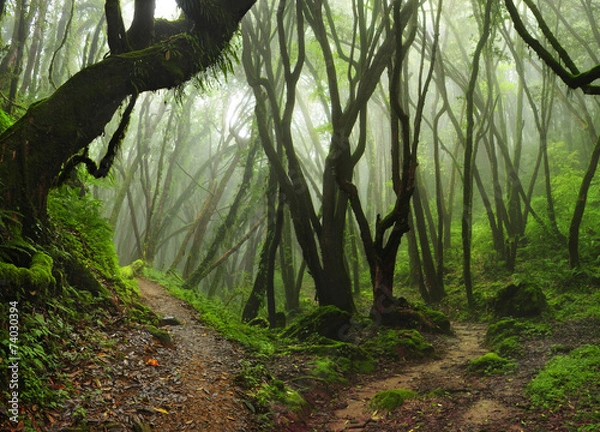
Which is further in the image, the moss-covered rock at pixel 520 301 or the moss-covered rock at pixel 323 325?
the moss-covered rock at pixel 520 301

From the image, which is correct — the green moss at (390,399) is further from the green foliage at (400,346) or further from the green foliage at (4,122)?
the green foliage at (4,122)

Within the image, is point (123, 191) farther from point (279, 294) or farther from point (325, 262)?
point (325, 262)

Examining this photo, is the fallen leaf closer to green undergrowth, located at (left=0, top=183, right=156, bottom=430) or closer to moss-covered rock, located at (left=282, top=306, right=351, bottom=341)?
green undergrowth, located at (left=0, top=183, right=156, bottom=430)

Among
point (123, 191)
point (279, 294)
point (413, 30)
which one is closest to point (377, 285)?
point (413, 30)

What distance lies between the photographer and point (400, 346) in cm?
688

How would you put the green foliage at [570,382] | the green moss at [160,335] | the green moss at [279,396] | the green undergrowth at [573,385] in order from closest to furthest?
1. the green undergrowth at [573,385]
2. the green foliage at [570,382]
3. the green moss at [279,396]
4. the green moss at [160,335]

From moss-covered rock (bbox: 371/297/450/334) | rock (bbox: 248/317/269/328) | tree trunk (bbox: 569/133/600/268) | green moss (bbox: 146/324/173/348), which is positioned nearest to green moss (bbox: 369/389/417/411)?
green moss (bbox: 146/324/173/348)

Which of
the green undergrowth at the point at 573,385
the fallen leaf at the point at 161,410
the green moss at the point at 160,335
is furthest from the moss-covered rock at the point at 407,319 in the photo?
the fallen leaf at the point at 161,410

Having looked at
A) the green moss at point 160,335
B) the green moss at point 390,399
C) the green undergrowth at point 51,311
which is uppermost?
the green undergrowth at point 51,311

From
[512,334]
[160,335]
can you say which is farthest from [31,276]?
[512,334]

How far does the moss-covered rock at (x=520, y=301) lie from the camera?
7867mm

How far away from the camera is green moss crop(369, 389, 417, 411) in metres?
4.74

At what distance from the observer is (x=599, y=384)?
4250 mm

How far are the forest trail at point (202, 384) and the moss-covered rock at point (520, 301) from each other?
550 centimetres
